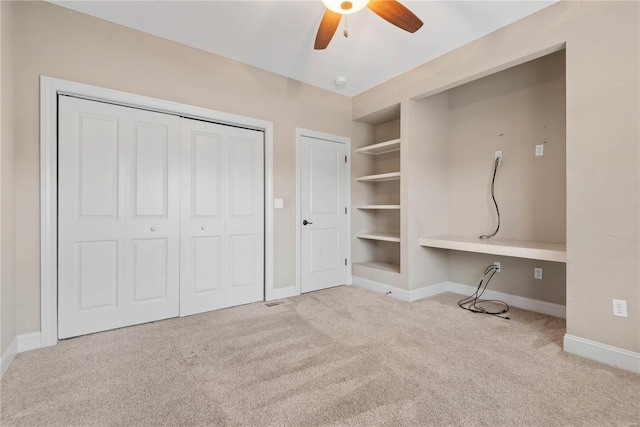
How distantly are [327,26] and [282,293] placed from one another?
276cm

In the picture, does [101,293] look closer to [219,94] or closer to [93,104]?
[93,104]

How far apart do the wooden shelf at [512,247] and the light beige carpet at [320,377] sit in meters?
0.66

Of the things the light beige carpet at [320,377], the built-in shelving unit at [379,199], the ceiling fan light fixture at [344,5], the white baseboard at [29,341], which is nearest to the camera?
the light beige carpet at [320,377]

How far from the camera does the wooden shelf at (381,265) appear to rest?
3.76 metres

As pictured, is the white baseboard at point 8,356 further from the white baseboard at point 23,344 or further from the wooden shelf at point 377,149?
the wooden shelf at point 377,149

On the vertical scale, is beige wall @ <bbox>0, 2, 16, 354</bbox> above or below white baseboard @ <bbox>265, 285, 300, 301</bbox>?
above

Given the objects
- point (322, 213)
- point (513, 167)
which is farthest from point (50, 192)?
point (513, 167)

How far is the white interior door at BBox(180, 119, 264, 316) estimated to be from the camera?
2941mm

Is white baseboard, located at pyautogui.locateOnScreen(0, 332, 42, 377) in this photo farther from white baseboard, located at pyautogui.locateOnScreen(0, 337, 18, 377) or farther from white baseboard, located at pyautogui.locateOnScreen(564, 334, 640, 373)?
white baseboard, located at pyautogui.locateOnScreen(564, 334, 640, 373)

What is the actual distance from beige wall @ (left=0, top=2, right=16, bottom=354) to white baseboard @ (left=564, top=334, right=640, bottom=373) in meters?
3.91

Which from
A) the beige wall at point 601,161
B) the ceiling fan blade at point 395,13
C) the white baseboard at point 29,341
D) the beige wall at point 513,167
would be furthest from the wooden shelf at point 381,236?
the white baseboard at point 29,341

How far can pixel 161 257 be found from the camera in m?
2.80

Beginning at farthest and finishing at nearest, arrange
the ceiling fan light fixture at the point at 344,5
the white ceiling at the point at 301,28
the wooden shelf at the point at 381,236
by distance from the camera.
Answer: the wooden shelf at the point at 381,236 → the white ceiling at the point at 301,28 → the ceiling fan light fixture at the point at 344,5

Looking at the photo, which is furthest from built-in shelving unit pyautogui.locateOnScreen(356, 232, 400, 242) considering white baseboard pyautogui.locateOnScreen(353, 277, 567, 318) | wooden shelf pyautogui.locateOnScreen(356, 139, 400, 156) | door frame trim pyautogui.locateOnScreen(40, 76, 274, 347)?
door frame trim pyautogui.locateOnScreen(40, 76, 274, 347)
